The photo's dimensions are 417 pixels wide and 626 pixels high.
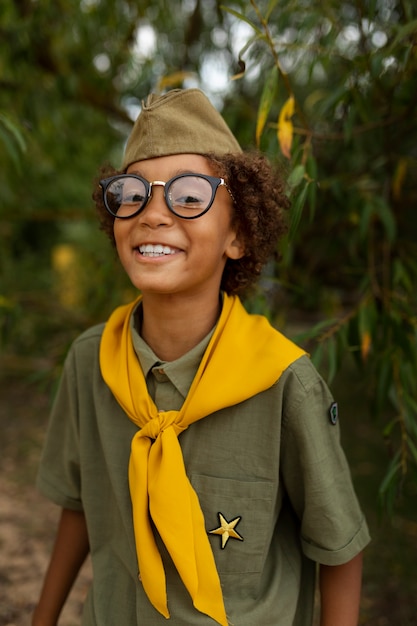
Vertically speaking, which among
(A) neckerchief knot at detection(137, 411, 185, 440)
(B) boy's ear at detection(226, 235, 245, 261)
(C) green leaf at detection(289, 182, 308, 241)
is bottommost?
(A) neckerchief knot at detection(137, 411, 185, 440)

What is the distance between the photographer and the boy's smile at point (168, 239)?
1255mm

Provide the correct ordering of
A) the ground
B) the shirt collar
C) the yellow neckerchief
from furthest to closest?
the ground
the shirt collar
the yellow neckerchief

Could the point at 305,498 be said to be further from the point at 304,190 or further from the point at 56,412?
the point at 304,190

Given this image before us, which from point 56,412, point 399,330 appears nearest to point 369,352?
point 399,330

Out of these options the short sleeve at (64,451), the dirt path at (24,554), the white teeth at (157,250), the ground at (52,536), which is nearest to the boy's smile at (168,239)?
the white teeth at (157,250)

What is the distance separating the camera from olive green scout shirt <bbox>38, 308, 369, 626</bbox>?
126cm

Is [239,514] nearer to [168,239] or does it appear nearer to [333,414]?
[333,414]

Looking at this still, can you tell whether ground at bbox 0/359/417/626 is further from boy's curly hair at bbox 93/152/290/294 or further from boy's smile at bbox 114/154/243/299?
boy's smile at bbox 114/154/243/299

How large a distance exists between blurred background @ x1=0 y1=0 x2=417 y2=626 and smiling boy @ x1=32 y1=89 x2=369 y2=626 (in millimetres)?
371

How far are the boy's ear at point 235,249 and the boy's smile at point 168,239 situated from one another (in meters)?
0.10

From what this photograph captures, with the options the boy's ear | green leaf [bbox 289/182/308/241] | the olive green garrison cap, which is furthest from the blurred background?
the olive green garrison cap

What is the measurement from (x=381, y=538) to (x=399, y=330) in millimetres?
1565

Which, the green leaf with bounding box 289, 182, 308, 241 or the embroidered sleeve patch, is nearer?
the embroidered sleeve patch

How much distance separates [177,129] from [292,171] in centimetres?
54
